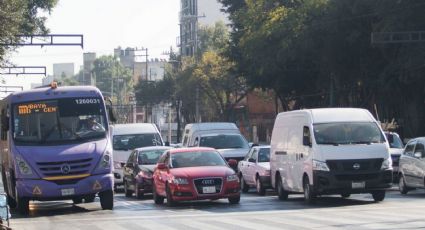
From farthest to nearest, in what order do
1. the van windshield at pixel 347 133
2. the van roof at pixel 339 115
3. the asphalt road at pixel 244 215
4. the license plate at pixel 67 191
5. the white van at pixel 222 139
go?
the white van at pixel 222 139 → the van roof at pixel 339 115 → the van windshield at pixel 347 133 → the license plate at pixel 67 191 → the asphalt road at pixel 244 215

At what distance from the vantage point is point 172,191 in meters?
24.4

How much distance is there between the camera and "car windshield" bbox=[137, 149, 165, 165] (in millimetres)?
31125

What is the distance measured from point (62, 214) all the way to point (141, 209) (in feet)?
7.24

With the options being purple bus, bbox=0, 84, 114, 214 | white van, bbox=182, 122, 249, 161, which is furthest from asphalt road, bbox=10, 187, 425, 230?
white van, bbox=182, 122, 249, 161

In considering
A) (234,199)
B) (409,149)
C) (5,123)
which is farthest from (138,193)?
(409,149)

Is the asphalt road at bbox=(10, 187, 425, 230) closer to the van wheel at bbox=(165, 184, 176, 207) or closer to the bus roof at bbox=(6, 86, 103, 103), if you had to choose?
the van wheel at bbox=(165, 184, 176, 207)

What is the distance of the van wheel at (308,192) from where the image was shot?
23.4 m

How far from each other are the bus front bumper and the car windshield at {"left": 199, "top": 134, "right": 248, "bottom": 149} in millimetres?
14869

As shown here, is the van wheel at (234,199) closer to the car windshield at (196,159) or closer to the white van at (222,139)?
the car windshield at (196,159)

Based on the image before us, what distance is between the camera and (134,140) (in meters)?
37.4

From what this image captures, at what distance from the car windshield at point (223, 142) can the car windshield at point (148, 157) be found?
5.68m

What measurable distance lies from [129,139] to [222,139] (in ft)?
12.4

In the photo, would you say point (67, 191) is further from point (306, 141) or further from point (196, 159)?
point (306, 141)

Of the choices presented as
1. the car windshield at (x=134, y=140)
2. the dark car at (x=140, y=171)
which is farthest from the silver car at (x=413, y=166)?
the car windshield at (x=134, y=140)
